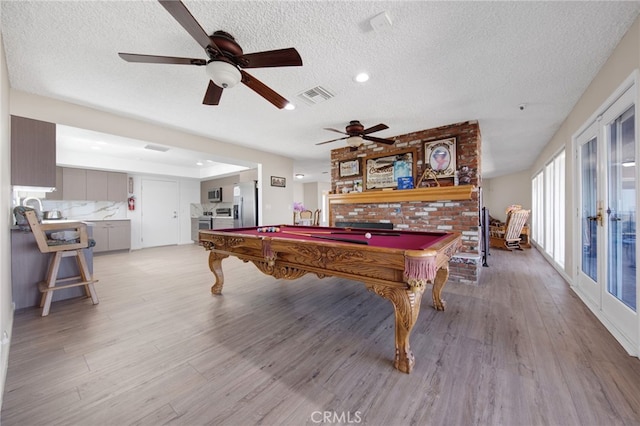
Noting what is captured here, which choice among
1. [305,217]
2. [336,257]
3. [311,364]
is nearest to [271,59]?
[336,257]

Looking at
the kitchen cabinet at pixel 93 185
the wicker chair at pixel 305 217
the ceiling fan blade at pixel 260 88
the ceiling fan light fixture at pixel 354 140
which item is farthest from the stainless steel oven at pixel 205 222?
the ceiling fan blade at pixel 260 88

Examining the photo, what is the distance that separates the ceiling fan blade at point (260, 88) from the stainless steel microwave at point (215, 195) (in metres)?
5.93

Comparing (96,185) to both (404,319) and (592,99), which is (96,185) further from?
(592,99)

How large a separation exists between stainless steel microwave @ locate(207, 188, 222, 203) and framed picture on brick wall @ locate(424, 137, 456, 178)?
6.12 meters

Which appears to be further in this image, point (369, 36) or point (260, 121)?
point (260, 121)

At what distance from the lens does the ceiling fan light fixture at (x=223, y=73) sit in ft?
5.74

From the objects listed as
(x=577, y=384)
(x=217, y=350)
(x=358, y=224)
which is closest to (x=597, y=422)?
(x=577, y=384)

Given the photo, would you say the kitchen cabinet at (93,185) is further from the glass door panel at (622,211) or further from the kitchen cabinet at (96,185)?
the glass door panel at (622,211)

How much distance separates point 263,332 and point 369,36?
2641 millimetres

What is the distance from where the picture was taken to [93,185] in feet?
19.3

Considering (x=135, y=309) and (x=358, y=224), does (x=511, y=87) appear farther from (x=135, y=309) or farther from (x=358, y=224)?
(x=135, y=309)

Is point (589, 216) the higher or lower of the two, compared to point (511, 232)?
higher

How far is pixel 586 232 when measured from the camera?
115 inches

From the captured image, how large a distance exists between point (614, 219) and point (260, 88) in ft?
11.7
